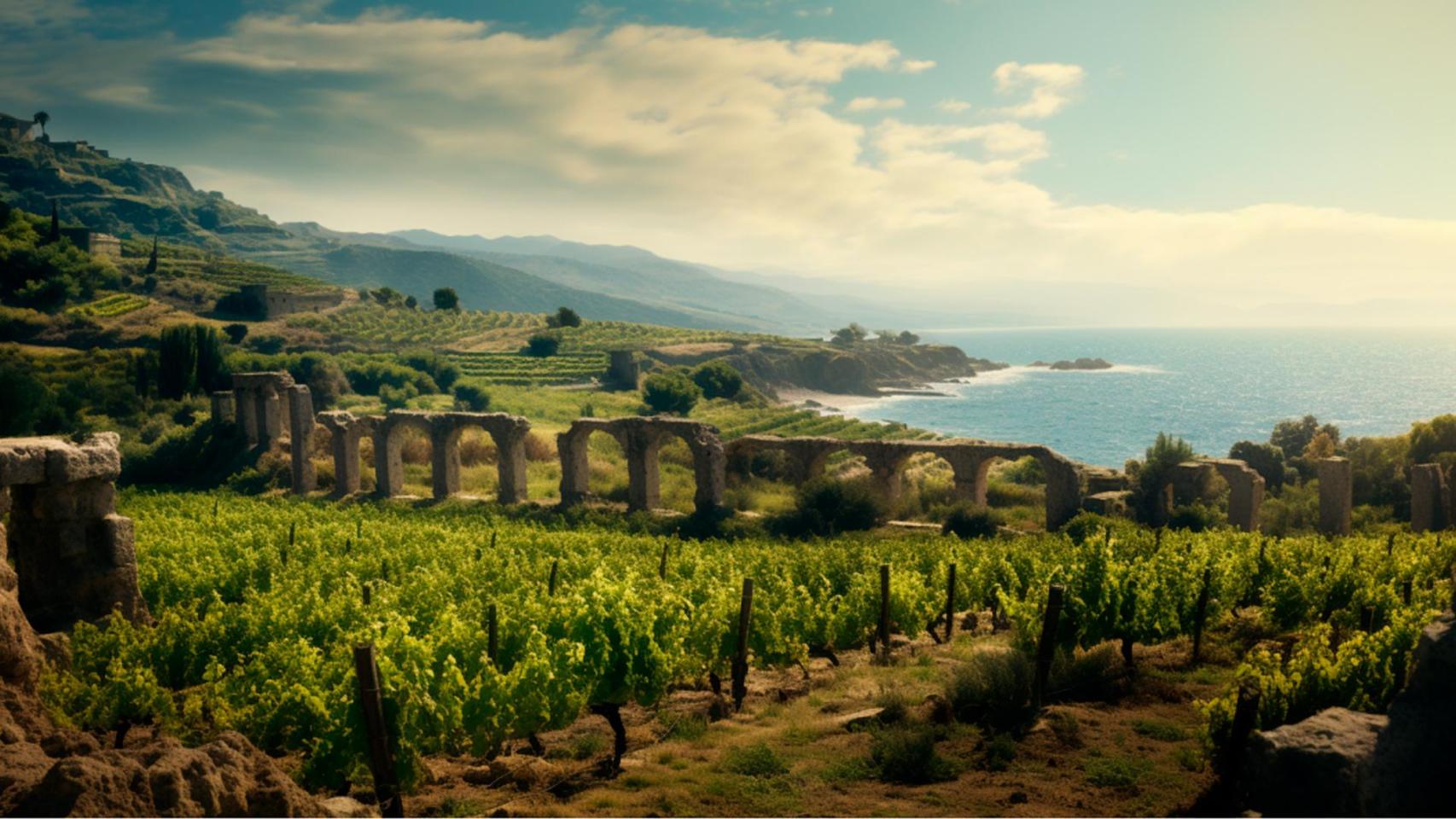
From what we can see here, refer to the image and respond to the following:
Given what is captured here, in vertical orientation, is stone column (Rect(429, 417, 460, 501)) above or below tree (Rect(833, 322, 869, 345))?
below

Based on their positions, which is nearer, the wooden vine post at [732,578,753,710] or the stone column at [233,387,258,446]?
the wooden vine post at [732,578,753,710]

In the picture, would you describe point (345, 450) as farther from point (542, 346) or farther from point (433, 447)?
point (542, 346)

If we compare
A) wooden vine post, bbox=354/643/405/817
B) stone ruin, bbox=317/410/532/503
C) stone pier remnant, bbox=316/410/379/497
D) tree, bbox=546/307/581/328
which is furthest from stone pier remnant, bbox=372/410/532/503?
tree, bbox=546/307/581/328

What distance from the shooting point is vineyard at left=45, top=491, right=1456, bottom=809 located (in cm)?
973

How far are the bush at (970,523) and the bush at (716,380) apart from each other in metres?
50.8

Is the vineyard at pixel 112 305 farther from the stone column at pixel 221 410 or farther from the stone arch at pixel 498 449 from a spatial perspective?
the stone arch at pixel 498 449

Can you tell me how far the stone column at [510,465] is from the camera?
34.9 m

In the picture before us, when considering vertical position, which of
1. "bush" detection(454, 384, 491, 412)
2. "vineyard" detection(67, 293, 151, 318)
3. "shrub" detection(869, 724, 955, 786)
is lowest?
"shrub" detection(869, 724, 955, 786)

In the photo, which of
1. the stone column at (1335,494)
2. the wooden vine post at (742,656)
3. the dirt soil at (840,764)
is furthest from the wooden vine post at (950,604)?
the stone column at (1335,494)

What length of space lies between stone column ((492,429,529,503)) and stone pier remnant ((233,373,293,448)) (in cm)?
1076

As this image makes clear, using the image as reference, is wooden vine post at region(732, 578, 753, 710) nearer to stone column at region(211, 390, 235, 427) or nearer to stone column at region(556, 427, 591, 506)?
stone column at region(556, 427, 591, 506)

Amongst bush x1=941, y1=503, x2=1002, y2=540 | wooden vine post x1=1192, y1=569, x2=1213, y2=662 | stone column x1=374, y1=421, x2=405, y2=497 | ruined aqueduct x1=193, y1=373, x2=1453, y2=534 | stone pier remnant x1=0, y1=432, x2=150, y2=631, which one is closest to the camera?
stone pier remnant x1=0, y1=432, x2=150, y2=631

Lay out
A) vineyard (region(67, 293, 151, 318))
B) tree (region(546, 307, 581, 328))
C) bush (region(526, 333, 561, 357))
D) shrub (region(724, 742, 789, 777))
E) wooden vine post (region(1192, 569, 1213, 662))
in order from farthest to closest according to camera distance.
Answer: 1. tree (region(546, 307, 581, 328))
2. bush (region(526, 333, 561, 357))
3. vineyard (region(67, 293, 151, 318))
4. wooden vine post (region(1192, 569, 1213, 662))
5. shrub (region(724, 742, 789, 777))

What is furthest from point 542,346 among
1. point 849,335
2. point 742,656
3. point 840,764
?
point 849,335
